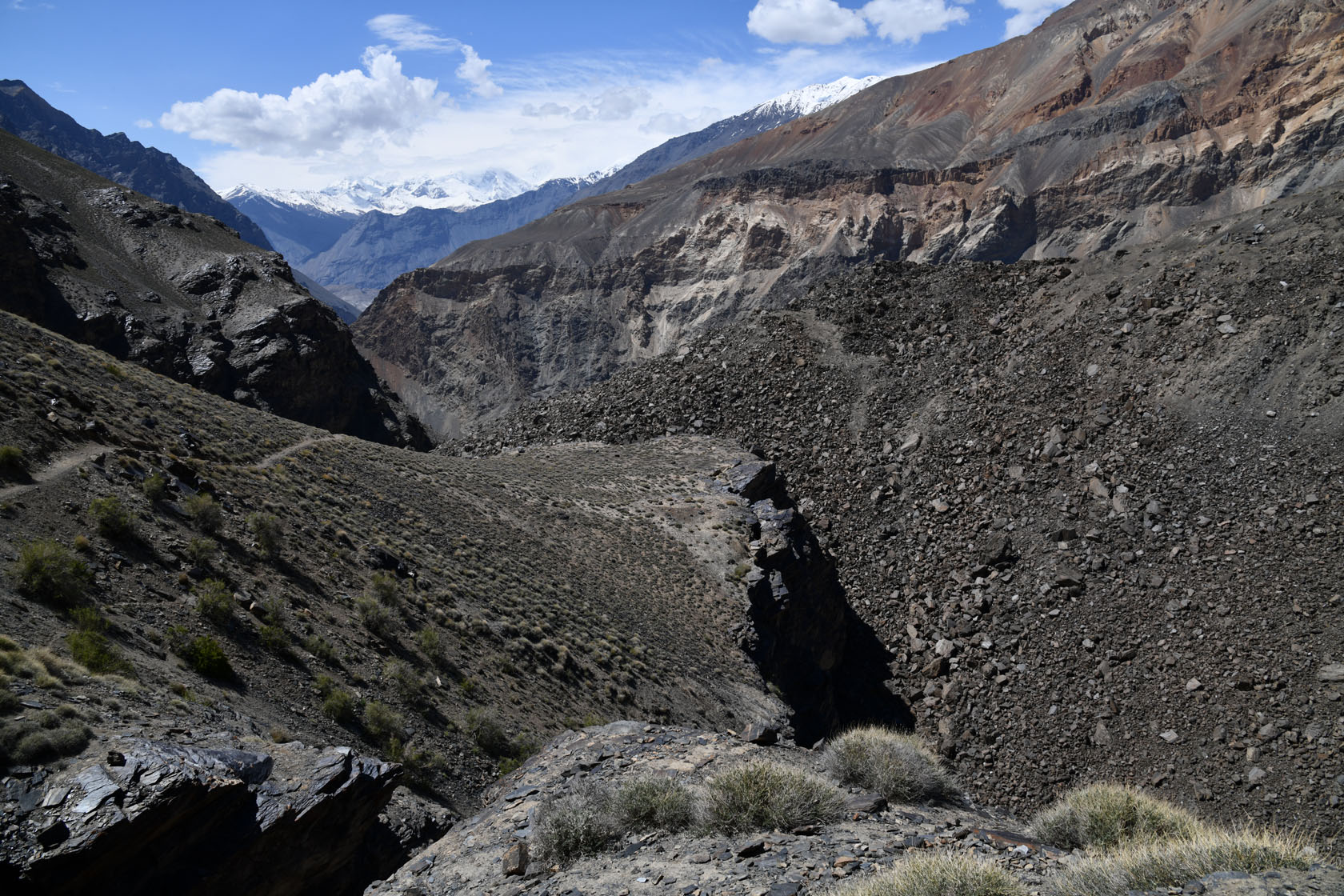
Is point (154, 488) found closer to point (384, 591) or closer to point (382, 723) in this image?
point (384, 591)

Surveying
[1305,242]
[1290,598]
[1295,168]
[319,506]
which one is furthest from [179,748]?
[1295,168]

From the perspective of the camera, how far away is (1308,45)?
10188cm

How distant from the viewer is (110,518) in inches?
552

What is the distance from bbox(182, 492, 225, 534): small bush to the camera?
16.2 meters

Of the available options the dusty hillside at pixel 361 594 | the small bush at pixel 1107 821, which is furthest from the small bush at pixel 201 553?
the small bush at pixel 1107 821

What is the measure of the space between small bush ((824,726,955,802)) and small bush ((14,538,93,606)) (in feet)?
39.7

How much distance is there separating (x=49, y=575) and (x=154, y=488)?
4270mm

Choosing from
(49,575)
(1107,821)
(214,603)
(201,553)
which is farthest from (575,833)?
(201,553)

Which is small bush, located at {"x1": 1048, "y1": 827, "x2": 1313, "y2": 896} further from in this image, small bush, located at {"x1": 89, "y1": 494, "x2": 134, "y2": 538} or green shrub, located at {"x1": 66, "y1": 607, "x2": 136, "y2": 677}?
small bush, located at {"x1": 89, "y1": 494, "x2": 134, "y2": 538}

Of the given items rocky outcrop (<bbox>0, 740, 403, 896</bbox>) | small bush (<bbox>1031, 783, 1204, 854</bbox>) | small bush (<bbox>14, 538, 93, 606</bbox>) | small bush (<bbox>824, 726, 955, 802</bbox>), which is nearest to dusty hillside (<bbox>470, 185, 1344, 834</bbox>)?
small bush (<bbox>1031, 783, 1204, 854</bbox>)

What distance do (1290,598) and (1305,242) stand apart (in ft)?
44.2

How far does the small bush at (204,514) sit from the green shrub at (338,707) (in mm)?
5225

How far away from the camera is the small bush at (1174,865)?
7.02m

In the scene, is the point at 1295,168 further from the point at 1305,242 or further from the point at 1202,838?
the point at 1202,838
